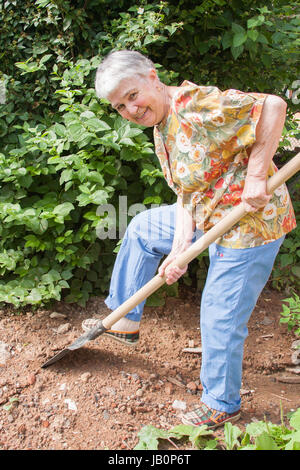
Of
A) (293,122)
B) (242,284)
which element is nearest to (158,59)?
(293,122)

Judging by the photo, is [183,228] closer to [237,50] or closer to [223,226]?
[223,226]

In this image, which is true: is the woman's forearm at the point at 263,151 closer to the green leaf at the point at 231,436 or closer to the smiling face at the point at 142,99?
the smiling face at the point at 142,99

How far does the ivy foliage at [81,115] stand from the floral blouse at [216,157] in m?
0.80

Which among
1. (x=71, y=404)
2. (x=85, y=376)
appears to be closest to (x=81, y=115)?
(x=85, y=376)

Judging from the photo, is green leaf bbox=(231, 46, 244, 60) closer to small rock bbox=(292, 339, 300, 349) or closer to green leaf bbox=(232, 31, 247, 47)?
green leaf bbox=(232, 31, 247, 47)

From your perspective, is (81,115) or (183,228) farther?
(81,115)

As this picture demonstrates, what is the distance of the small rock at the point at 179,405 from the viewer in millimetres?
2576

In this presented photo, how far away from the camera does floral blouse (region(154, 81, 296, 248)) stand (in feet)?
5.92

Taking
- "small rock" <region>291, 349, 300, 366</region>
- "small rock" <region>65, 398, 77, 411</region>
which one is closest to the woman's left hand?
"small rock" <region>65, 398, 77, 411</region>

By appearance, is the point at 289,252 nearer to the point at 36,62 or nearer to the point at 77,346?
the point at 77,346

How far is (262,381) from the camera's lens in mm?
2904

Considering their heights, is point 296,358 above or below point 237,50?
below

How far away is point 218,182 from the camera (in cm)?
204

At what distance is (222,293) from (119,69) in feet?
3.54
